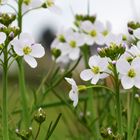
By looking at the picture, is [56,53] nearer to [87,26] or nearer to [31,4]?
[87,26]

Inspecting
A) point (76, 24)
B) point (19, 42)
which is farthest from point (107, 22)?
point (19, 42)

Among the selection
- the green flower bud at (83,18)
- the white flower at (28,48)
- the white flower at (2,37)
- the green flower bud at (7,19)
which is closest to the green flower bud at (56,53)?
the green flower bud at (83,18)

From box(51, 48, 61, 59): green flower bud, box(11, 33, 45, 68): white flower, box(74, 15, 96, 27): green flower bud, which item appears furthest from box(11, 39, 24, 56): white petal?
box(74, 15, 96, 27): green flower bud

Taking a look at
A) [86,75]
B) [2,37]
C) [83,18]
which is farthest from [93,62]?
[83,18]

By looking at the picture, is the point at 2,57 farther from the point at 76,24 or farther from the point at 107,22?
the point at 107,22

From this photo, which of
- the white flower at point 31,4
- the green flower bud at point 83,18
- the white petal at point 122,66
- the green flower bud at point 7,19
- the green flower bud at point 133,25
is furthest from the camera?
the green flower bud at point 83,18

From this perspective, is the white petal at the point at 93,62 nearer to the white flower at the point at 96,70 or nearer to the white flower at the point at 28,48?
the white flower at the point at 96,70
